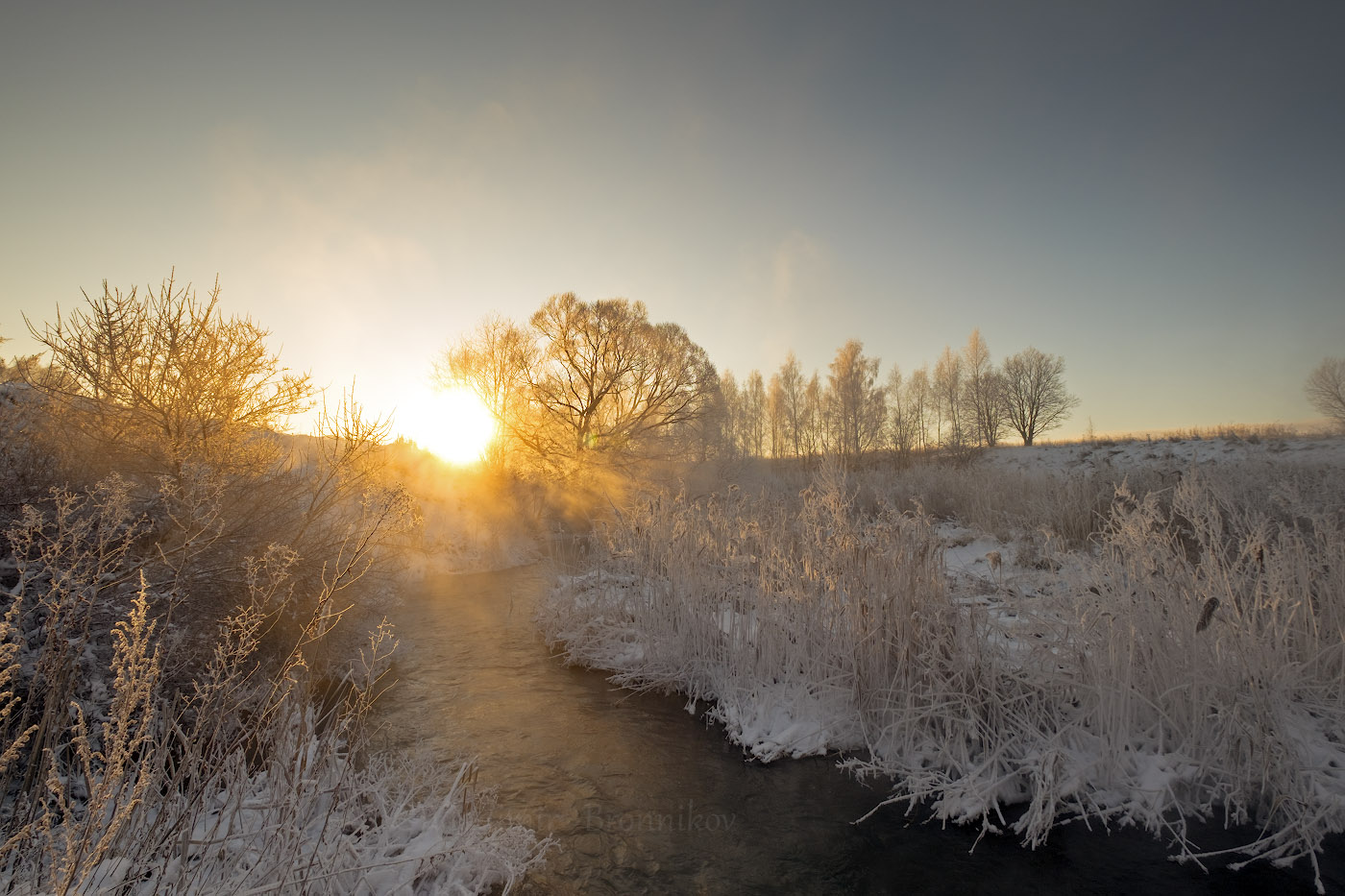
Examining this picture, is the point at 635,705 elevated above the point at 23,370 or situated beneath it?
situated beneath

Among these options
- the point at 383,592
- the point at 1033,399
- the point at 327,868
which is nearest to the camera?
the point at 327,868

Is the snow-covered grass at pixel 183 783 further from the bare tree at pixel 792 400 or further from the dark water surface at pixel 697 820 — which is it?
the bare tree at pixel 792 400

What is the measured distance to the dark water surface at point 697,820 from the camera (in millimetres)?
2945

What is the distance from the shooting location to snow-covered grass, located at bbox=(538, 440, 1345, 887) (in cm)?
332

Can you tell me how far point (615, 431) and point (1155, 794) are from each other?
17572 millimetres

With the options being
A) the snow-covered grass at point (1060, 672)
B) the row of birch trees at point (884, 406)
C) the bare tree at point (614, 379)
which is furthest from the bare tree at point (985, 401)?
the snow-covered grass at point (1060, 672)

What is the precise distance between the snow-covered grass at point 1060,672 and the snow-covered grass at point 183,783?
2.52 metres

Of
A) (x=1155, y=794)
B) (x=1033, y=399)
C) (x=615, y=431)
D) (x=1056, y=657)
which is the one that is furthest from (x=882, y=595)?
(x=1033, y=399)

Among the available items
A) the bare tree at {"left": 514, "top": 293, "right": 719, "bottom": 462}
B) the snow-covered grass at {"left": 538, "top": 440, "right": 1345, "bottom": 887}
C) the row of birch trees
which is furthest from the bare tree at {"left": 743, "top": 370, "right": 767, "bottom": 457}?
the snow-covered grass at {"left": 538, "top": 440, "right": 1345, "bottom": 887}

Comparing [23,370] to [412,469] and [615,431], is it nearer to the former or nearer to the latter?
[412,469]

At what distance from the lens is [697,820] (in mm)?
3561

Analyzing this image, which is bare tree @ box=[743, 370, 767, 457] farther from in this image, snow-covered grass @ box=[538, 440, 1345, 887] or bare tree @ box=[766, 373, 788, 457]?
snow-covered grass @ box=[538, 440, 1345, 887]

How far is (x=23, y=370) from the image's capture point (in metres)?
5.17

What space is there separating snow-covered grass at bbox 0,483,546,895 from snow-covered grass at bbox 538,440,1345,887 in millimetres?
2522
